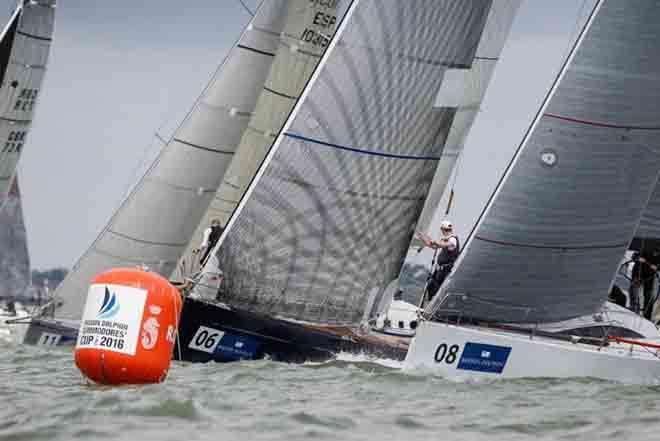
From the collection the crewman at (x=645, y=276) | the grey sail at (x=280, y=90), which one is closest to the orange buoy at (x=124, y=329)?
the crewman at (x=645, y=276)

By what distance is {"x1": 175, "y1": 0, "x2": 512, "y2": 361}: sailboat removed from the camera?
1306 centimetres

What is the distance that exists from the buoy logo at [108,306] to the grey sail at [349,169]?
422 centimetres

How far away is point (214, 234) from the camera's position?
1525cm

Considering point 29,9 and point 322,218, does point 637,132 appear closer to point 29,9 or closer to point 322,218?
point 322,218

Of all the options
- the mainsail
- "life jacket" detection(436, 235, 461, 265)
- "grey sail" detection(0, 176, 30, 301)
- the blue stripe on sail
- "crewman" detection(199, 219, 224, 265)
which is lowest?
"grey sail" detection(0, 176, 30, 301)

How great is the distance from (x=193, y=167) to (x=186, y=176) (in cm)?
14

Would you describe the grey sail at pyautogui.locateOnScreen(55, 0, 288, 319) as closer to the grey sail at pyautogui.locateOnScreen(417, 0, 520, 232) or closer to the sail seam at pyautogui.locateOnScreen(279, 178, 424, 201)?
the grey sail at pyautogui.locateOnScreen(417, 0, 520, 232)

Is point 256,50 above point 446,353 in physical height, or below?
above

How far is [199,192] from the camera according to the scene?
17438 millimetres

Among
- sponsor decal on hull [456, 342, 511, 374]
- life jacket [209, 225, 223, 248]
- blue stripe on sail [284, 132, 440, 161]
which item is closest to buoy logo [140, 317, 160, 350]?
sponsor decal on hull [456, 342, 511, 374]

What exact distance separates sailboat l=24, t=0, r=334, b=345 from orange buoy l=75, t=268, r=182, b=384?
25.6ft

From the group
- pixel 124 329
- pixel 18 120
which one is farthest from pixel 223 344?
pixel 18 120

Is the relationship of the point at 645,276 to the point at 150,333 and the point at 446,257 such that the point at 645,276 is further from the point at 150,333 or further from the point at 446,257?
the point at 150,333

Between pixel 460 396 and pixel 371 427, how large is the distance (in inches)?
96.8
